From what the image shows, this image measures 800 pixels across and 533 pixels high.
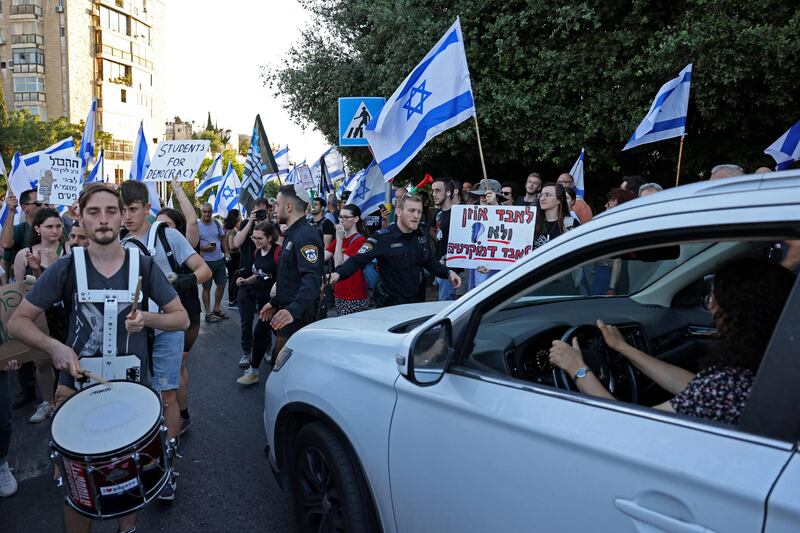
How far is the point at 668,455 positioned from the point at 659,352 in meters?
1.63

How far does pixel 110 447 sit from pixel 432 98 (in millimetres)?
4265

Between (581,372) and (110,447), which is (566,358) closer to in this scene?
(581,372)

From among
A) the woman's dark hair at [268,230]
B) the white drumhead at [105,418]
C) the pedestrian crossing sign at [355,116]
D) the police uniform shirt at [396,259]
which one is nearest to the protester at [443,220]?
the pedestrian crossing sign at [355,116]

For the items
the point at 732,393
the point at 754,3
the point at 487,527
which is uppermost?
the point at 754,3

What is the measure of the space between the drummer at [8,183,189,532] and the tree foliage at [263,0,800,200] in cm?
918

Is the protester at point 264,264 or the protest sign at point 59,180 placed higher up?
the protest sign at point 59,180

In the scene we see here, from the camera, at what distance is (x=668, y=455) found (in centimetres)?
139

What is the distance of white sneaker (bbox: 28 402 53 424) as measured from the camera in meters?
4.87

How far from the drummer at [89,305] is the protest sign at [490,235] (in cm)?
326

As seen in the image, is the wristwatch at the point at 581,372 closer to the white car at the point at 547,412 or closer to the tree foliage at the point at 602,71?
the white car at the point at 547,412

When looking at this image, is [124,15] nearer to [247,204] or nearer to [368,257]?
[247,204]

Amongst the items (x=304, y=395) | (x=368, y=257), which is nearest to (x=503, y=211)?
(x=368, y=257)

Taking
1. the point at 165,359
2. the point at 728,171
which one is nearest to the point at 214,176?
the point at 165,359

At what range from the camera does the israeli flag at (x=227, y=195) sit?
543 inches
